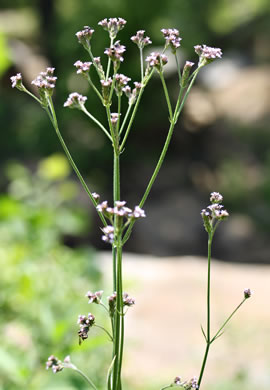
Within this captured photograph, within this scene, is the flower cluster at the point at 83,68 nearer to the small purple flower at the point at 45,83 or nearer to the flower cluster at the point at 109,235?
the small purple flower at the point at 45,83

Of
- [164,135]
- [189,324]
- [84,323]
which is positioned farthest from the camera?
[164,135]

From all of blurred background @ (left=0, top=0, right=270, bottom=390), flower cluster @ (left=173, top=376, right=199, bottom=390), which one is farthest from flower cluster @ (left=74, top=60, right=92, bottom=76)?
blurred background @ (left=0, top=0, right=270, bottom=390)

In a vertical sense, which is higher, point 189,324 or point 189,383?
point 189,324

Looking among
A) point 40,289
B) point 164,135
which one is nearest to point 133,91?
point 40,289

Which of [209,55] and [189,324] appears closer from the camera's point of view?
[209,55]

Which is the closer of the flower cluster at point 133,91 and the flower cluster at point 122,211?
the flower cluster at point 122,211

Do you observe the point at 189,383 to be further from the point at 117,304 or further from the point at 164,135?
→ the point at 164,135

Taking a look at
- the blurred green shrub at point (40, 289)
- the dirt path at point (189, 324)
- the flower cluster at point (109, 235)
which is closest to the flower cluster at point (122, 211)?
the flower cluster at point (109, 235)
